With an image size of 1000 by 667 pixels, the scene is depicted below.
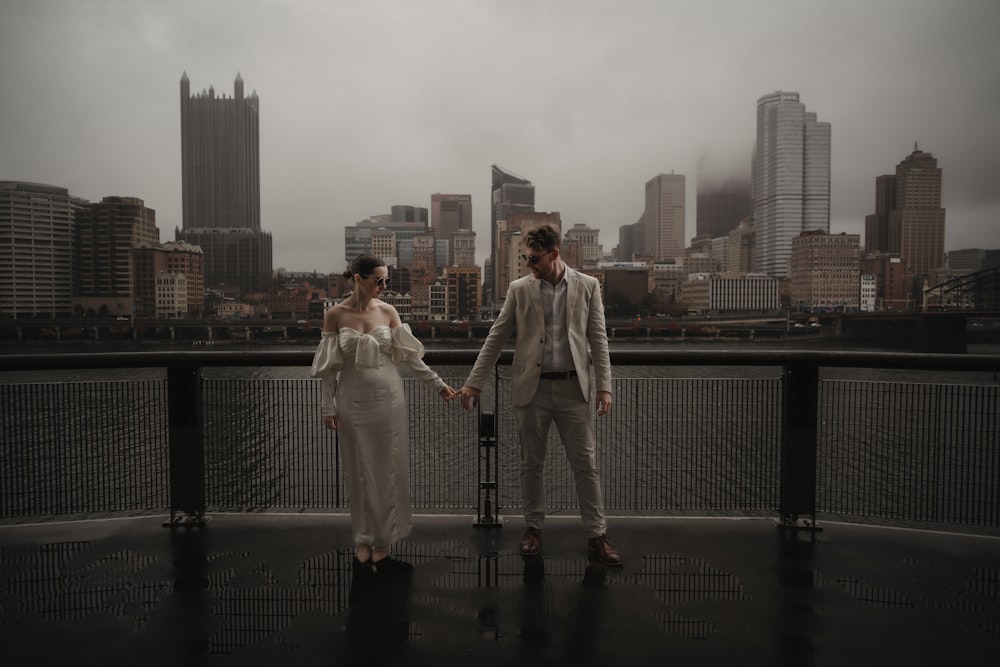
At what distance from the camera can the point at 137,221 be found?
66.9 metres

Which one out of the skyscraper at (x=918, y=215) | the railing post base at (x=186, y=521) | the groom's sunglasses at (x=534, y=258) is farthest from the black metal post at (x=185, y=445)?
the skyscraper at (x=918, y=215)

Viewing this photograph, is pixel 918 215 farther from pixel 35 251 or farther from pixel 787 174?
pixel 35 251

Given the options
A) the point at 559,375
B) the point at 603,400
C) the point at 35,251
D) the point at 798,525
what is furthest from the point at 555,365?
the point at 35,251

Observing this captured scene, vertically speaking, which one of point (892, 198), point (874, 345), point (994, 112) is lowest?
point (874, 345)

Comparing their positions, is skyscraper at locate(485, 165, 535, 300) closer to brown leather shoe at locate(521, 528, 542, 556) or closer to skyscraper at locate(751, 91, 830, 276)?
skyscraper at locate(751, 91, 830, 276)

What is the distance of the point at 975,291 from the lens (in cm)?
5716

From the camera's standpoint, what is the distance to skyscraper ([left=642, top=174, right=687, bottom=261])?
177250 mm

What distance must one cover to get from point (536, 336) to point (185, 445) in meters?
2.12

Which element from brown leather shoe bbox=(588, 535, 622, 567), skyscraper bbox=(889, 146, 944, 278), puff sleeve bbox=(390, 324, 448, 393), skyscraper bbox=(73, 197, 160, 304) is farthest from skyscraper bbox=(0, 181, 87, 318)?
skyscraper bbox=(889, 146, 944, 278)

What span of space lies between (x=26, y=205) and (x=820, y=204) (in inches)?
6080

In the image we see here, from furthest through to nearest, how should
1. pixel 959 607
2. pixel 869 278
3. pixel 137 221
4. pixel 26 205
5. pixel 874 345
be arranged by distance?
pixel 869 278 < pixel 137 221 < pixel 26 205 < pixel 874 345 < pixel 959 607

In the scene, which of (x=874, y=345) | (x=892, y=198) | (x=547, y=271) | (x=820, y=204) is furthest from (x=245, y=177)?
(x=820, y=204)

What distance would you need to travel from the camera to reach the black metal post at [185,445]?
11.3 feet

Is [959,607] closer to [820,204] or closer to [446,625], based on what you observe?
[446,625]
